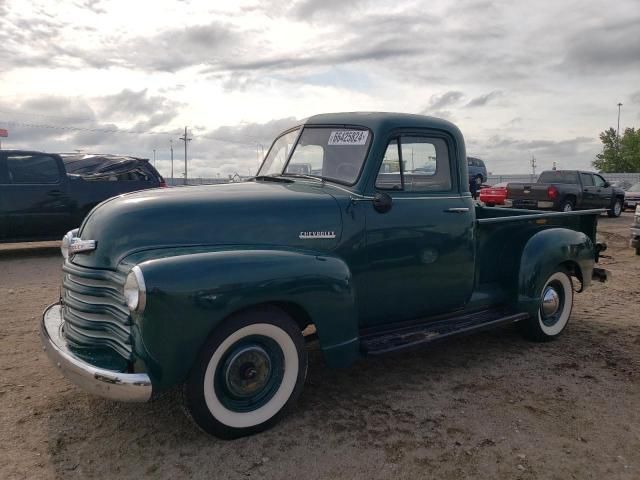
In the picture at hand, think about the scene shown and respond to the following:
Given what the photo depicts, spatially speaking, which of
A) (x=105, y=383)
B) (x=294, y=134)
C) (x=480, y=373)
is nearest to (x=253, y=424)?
(x=105, y=383)

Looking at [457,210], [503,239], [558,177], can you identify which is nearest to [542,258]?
[503,239]

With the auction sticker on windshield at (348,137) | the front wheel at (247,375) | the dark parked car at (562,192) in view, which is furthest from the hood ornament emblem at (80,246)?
the dark parked car at (562,192)

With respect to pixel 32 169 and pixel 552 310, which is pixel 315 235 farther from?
pixel 32 169

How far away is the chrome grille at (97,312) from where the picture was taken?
3.04 metres

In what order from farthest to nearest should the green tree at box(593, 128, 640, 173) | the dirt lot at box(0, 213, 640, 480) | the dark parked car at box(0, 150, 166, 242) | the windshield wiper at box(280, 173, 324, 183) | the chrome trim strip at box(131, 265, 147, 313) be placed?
the green tree at box(593, 128, 640, 173) < the dark parked car at box(0, 150, 166, 242) < the windshield wiper at box(280, 173, 324, 183) < the dirt lot at box(0, 213, 640, 480) < the chrome trim strip at box(131, 265, 147, 313)

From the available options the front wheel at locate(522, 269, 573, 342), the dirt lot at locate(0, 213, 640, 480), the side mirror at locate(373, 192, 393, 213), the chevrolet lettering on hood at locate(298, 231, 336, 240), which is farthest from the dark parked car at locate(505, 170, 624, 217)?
the chevrolet lettering on hood at locate(298, 231, 336, 240)

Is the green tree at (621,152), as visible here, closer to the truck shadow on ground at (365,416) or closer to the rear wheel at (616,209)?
the rear wheel at (616,209)

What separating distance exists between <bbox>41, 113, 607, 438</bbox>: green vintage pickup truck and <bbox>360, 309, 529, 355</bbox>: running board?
0.02 metres

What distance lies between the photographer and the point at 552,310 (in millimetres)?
5266

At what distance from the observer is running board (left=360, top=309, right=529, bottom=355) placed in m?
3.79

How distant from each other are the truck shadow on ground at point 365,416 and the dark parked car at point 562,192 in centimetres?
1271

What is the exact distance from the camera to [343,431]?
332cm

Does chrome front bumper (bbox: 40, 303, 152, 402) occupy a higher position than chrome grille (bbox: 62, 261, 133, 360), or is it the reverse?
chrome grille (bbox: 62, 261, 133, 360)

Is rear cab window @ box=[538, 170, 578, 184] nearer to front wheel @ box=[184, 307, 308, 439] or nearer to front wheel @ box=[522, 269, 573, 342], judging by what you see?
front wheel @ box=[522, 269, 573, 342]
